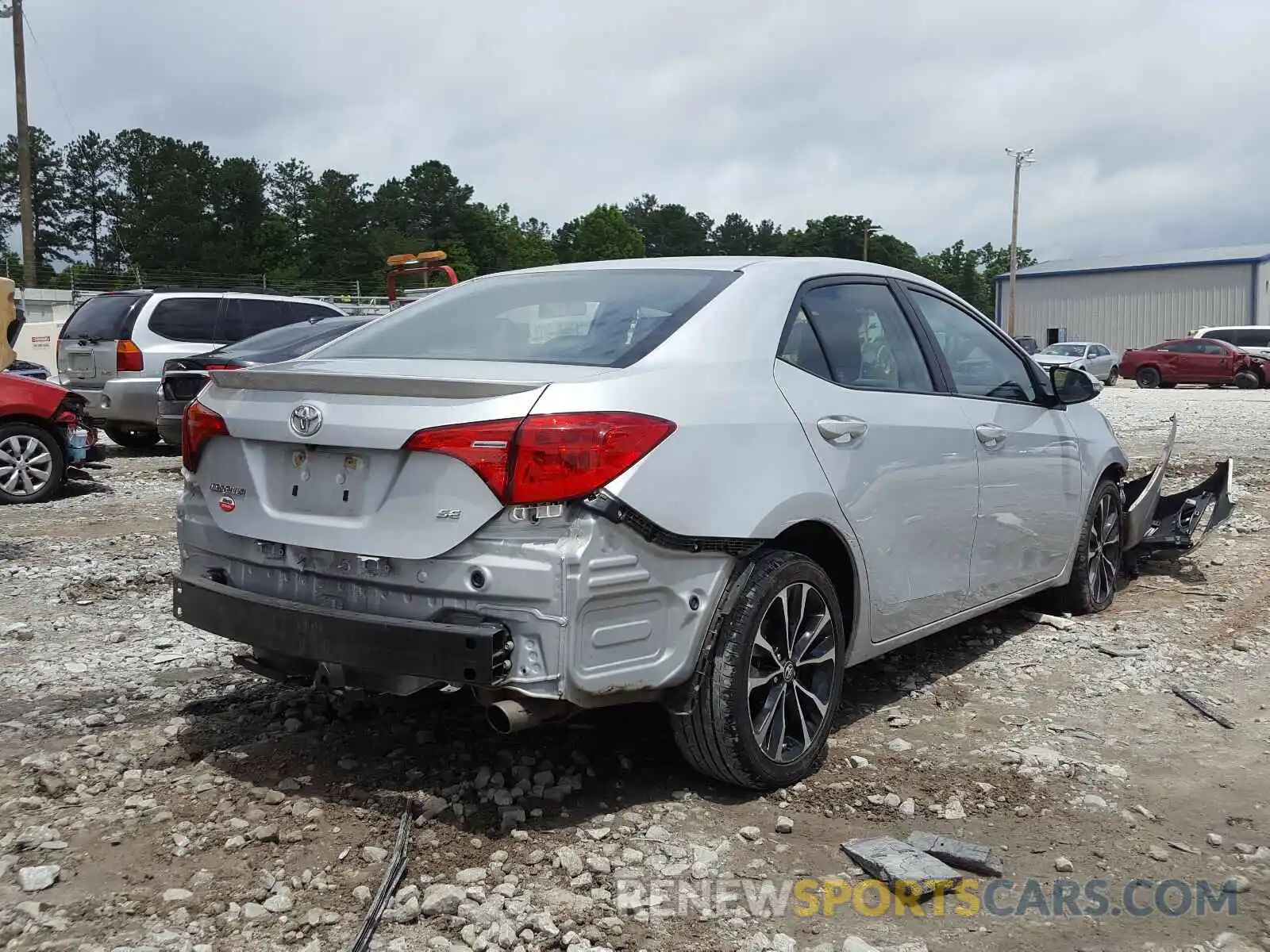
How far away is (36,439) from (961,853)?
372 inches

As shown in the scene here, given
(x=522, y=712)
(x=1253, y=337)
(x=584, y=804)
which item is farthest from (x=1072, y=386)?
(x=1253, y=337)

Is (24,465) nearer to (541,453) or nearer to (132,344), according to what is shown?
(132,344)

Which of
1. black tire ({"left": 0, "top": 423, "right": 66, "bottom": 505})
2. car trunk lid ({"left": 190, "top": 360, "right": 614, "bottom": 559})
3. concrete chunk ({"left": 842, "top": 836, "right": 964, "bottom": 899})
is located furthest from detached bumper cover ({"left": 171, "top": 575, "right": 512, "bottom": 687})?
black tire ({"left": 0, "top": 423, "right": 66, "bottom": 505})

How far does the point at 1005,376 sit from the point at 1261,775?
197cm

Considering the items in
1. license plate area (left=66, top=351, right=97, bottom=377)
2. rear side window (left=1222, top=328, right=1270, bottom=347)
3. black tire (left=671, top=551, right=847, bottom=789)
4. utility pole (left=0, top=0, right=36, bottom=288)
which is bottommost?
black tire (left=671, top=551, right=847, bottom=789)

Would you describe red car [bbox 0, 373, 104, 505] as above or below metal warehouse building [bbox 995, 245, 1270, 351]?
below

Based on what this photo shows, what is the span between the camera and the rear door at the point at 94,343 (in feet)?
44.2

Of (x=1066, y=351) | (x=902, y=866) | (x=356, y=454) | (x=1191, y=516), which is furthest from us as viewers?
(x=1066, y=351)

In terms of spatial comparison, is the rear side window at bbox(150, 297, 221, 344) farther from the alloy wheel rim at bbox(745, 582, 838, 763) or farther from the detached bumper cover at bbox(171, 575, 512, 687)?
the alloy wheel rim at bbox(745, 582, 838, 763)

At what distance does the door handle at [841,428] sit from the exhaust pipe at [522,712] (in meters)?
1.28

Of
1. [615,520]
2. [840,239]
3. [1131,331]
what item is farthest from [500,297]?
[840,239]

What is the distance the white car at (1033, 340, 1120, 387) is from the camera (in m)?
34.7

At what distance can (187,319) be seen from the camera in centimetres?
1404

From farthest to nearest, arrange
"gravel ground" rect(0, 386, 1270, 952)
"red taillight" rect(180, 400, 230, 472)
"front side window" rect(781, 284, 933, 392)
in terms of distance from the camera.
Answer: "front side window" rect(781, 284, 933, 392) → "red taillight" rect(180, 400, 230, 472) → "gravel ground" rect(0, 386, 1270, 952)
